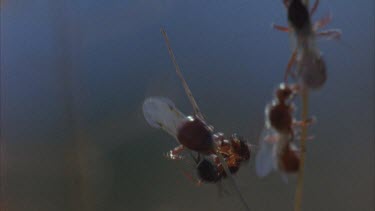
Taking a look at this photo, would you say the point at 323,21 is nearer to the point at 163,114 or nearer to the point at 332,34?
the point at 332,34

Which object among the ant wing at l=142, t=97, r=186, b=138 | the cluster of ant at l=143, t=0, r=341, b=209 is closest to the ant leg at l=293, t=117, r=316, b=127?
the cluster of ant at l=143, t=0, r=341, b=209

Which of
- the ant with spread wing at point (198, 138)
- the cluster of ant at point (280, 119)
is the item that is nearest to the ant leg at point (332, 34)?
the cluster of ant at point (280, 119)

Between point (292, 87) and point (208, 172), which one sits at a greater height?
point (292, 87)

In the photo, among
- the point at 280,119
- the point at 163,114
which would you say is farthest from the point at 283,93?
the point at 163,114

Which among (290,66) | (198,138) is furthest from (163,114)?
(290,66)

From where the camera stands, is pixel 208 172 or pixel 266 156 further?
pixel 208 172

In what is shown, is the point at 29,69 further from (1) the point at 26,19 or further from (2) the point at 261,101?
(2) the point at 261,101

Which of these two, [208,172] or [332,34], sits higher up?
[332,34]

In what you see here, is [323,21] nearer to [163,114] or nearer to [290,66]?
[290,66]
